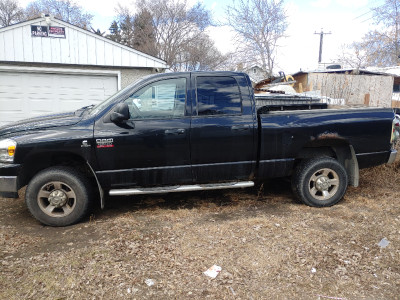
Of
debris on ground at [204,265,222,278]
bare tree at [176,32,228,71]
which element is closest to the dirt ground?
debris on ground at [204,265,222,278]

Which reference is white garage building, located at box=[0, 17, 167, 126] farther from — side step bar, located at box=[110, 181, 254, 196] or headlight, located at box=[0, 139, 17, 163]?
side step bar, located at box=[110, 181, 254, 196]

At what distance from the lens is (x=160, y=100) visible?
13.3 ft

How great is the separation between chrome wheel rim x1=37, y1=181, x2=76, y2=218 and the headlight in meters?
0.52

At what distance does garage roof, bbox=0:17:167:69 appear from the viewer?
8289mm

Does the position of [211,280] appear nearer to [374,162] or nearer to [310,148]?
[310,148]

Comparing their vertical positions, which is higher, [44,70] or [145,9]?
[145,9]

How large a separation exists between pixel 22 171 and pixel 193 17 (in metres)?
29.0

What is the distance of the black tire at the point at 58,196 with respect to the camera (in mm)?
3791

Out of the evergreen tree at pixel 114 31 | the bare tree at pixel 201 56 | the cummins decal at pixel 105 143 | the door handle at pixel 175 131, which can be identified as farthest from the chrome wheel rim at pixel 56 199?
the evergreen tree at pixel 114 31

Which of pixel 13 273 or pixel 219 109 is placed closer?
pixel 13 273

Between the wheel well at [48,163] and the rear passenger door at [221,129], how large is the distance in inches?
58.8

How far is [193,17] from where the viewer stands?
97.2 feet

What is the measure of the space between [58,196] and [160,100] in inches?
69.8

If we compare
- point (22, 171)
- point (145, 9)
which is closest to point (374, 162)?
point (22, 171)
